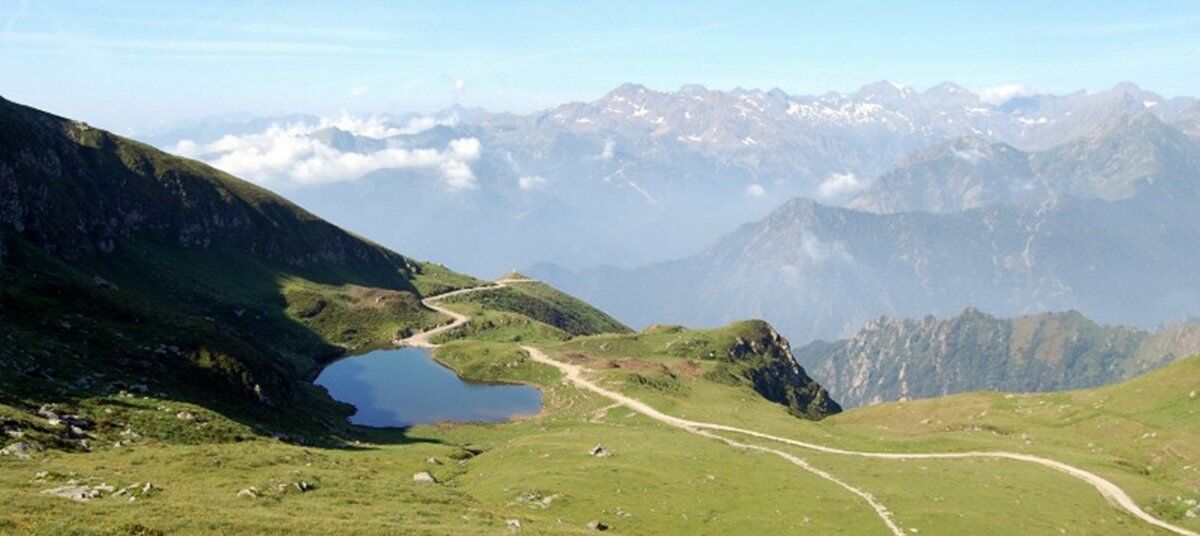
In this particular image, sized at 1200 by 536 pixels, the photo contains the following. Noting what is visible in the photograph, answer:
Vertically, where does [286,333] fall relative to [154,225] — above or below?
below

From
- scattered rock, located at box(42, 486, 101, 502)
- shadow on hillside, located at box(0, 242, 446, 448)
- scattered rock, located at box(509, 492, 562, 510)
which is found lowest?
scattered rock, located at box(509, 492, 562, 510)

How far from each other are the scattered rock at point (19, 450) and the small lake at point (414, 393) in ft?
216

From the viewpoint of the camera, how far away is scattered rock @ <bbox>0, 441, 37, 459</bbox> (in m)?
45.1

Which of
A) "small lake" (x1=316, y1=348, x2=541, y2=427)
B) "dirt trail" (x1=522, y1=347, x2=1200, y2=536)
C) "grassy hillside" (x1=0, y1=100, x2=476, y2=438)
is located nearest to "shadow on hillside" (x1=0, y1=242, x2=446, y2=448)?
"grassy hillside" (x1=0, y1=100, x2=476, y2=438)

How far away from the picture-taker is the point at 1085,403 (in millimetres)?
106375

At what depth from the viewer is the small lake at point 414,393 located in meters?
119

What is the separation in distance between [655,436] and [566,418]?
2605 cm

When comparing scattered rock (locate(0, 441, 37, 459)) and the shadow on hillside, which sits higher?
the shadow on hillside


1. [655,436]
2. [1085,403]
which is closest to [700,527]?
[655,436]

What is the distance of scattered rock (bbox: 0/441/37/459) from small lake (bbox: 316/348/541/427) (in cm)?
6571

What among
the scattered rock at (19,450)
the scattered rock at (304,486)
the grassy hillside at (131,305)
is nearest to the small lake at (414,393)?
the grassy hillside at (131,305)

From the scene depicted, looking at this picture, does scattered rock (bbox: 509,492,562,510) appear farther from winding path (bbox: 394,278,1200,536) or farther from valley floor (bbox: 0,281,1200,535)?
winding path (bbox: 394,278,1200,536)

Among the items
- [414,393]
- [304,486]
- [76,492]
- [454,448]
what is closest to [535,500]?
[304,486]

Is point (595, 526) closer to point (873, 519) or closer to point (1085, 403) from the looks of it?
point (873, 519)
